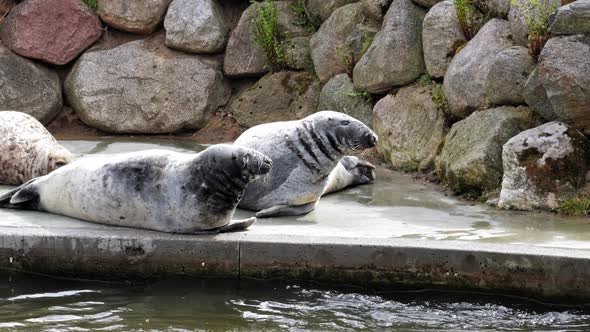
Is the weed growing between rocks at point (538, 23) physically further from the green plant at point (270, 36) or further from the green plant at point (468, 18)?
the green plant at point (270, 36)

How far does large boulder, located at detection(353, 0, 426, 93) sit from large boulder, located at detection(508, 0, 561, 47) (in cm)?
129

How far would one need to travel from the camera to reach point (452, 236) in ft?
21.2

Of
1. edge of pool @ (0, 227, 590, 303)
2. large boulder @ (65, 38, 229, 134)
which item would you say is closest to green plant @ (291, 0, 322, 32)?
large boulder @ (65, 38, 229, 134)

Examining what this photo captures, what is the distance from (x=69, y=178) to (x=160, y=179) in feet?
2.53

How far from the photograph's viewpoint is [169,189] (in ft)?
21.0

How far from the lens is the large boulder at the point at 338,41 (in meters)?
10.2

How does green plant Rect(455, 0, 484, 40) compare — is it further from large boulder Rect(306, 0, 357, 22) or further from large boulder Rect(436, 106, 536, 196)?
large boulder Rect(306, 0, 357, 22)

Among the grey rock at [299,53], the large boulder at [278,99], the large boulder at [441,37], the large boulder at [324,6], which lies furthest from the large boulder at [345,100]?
the large boulder at [441,37]

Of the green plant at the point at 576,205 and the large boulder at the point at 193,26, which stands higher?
the large boulder at the point at 193,26

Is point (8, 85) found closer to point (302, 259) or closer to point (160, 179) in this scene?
point (160, 179)

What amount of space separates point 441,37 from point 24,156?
359 cm

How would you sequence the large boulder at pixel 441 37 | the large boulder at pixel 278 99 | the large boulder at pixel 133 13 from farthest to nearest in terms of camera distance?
the large boulder at pixel 133 13 → the large boulder at pixel 278 99 → the large boulder at pixel 441 37

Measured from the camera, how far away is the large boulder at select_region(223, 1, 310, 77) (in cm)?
1127

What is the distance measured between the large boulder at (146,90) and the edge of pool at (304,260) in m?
5.04
